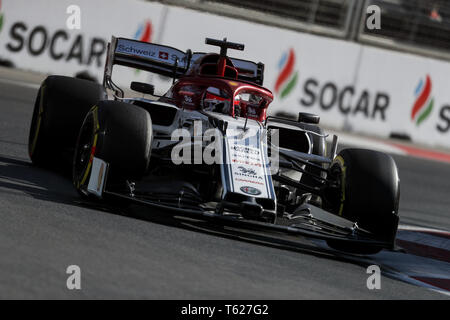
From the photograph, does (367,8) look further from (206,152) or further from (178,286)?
(178,286)

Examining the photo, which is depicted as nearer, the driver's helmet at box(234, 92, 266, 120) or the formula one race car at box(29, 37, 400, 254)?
the formula one race car at box(29, 37, 400, 254)

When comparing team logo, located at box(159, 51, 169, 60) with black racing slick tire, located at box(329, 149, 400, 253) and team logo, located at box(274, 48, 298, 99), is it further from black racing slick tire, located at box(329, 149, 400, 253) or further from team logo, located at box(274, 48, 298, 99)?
team logo, located at box(274, 48, 298, 99)

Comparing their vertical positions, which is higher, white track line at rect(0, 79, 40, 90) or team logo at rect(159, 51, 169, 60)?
team logo at rect(159, 51, 169, 60)

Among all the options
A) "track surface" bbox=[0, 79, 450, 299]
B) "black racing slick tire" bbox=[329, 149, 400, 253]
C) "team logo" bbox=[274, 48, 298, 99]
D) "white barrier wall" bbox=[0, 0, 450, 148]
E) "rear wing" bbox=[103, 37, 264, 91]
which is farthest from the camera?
"team logo" bbox=[274, 48, 298, 99]

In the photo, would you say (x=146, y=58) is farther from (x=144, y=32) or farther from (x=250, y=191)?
(x=144, y=32)

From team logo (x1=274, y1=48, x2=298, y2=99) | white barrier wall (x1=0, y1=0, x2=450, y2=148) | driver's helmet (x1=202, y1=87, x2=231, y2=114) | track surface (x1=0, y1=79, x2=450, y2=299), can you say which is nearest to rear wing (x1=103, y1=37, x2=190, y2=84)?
driver's helmet (x1=202, y1=87, x2=231, y2=114)

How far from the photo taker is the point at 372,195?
737 cm

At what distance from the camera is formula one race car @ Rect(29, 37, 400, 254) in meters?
7.10

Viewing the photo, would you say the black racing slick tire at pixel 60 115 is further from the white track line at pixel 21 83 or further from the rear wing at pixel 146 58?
the white track line at pixel 21 83

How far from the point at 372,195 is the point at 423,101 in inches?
393

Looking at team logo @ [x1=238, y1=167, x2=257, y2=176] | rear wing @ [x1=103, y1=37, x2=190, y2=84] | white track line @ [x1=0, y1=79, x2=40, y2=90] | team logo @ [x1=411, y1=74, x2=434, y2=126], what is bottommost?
white track line @ [x1=0, y1=79, x2=40, y2=90]

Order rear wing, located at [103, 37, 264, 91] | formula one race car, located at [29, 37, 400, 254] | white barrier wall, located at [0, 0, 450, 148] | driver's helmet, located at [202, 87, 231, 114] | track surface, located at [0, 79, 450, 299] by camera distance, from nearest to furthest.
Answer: track surface, located at [0, 79, 450, 299] < formula one race car, located at [29, 37, 400, 254] < driver's helmet, located at [202, 87, 231, 114] < rear wing, located at [103, 37, 264, 91] < white barrier wall, located at [0, 0, 450, 148]

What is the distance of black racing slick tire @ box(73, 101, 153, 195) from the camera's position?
7125 mm

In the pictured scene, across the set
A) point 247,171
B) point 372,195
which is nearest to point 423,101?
point 372,195
